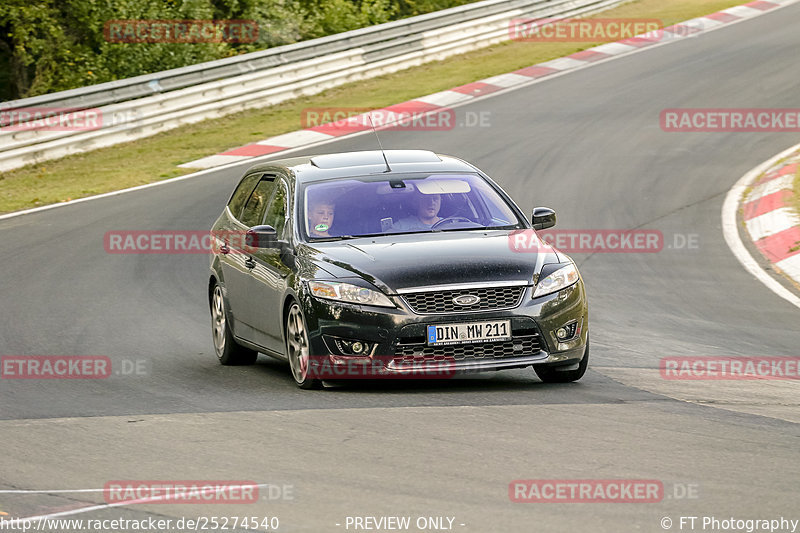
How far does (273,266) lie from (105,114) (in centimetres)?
1473

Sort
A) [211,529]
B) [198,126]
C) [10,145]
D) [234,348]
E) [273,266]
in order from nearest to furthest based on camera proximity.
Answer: [211,529] < [273,266] < [234,348] < [10,145] < [198,126]

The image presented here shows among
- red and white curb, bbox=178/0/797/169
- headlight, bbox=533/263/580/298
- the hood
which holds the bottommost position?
red and white curb, bbox=178/0/797/169

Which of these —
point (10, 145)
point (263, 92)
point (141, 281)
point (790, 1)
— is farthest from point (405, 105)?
point (790, 1)

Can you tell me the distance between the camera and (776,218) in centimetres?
1595

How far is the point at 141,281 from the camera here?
46.3 feet

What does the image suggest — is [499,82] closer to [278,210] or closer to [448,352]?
[278,210]

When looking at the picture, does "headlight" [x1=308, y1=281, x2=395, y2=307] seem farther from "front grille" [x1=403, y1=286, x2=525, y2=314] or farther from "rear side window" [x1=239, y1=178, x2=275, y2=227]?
"rear side window" [x1=239, y1=178, x2=275, y2=227]

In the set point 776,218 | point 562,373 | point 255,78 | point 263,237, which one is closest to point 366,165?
point 263,237

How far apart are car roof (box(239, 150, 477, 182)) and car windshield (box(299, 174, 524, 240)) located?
→ 0.42 ft

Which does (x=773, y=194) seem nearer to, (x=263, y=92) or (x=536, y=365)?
(x=536, y=365)

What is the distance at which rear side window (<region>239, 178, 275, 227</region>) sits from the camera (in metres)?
10.4

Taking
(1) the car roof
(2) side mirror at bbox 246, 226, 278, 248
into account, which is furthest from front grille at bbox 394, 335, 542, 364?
(1) the car roof

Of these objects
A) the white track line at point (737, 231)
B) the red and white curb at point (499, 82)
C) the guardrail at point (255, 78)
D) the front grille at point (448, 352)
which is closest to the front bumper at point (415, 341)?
the front grille at point (448, 352)

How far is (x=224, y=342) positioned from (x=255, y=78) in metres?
16.1
